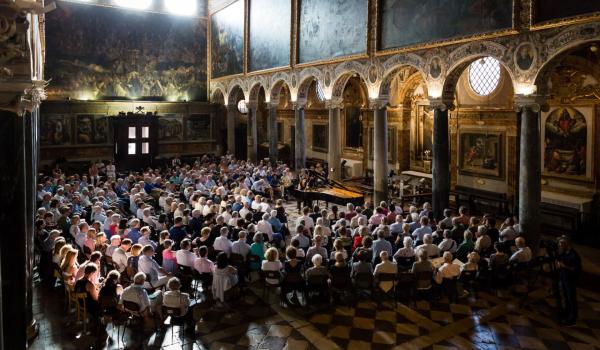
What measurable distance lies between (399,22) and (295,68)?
26.0 ft

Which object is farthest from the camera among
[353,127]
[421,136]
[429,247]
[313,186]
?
[353,127]

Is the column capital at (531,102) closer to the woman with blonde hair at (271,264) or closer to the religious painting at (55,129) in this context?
the woman with blonde hair at (271,264)

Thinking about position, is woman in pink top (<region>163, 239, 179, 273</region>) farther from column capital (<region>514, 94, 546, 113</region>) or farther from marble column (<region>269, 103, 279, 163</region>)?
marble column (<region>269, 103, 279, 163</region>)

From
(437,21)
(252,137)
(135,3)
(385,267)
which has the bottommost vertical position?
(385,267)

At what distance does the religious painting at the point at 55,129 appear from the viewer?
96.8 feet

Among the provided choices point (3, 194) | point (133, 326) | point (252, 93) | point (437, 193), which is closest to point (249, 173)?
point (252, 93)

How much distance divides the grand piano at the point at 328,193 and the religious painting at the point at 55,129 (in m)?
18.6

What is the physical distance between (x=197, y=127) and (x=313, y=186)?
713 inches

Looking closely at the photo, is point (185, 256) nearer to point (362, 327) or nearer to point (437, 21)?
point (362, 327)

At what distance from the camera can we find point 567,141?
17.4 m

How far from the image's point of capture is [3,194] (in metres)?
5.74

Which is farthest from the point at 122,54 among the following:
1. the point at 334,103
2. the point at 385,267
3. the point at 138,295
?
the point at 385,267

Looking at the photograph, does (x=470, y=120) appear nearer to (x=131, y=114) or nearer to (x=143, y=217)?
(x=143, y=217)

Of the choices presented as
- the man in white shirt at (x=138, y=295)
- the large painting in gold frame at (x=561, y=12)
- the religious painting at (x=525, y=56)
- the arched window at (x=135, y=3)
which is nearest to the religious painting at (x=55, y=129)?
the arched window at (x=135, y=3)
